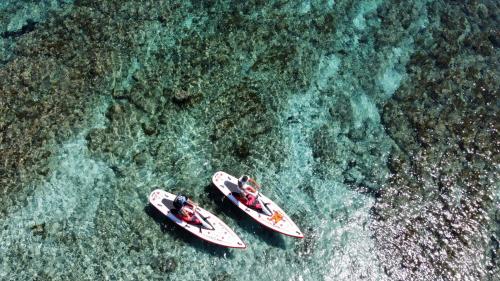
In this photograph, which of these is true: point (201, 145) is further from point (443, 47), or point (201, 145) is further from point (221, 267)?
point (443, 47)

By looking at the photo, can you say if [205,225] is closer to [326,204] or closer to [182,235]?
[182,235]

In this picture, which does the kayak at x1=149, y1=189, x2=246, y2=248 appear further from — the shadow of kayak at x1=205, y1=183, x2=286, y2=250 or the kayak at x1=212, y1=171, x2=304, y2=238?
the kayak at x1=212, y1=171, x2=304, y2=238

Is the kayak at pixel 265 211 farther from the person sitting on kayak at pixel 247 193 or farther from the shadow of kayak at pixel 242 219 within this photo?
the shadow of kayak at pixel 242 219

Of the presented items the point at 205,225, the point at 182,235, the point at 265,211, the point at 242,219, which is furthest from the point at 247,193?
the point at 182,235

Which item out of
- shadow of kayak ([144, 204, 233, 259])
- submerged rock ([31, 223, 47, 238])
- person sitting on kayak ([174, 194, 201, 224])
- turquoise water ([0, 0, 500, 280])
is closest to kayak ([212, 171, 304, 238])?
turquoise water ([0, 0, 500, 280])

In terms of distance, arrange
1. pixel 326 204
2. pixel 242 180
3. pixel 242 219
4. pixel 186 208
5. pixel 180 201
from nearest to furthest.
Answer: pixel 180 201 < pixel 186 208 < pixel 242 180 < pixel 242 219 < pixel 326 204

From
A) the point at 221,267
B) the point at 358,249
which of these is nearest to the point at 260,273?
the point at 221,267

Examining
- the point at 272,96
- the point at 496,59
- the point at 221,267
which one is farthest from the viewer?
the point at 496,59
